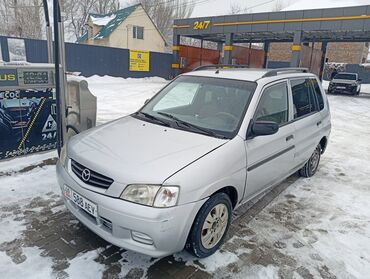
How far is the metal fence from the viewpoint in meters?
17.4

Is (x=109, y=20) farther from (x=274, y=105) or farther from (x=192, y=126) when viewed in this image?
(x=192, y=126)

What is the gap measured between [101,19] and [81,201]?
34319 mm

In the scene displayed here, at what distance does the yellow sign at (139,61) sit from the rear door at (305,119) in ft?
64.2

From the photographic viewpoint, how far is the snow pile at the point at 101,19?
32.4 metres

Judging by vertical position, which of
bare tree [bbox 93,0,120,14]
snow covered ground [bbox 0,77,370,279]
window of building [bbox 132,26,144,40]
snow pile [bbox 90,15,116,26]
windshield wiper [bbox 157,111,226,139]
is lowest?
snow covered ground [bbox 0,77,370,279]

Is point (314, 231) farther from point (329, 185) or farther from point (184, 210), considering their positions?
Result: point (184, 210)

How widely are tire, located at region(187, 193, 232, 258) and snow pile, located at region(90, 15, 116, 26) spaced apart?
33.0 m

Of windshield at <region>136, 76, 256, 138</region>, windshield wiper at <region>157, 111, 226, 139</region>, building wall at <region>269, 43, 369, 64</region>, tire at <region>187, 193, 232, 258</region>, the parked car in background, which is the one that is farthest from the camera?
building wall at <region>269, 43, 369, 64</region>

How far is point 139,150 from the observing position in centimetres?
286

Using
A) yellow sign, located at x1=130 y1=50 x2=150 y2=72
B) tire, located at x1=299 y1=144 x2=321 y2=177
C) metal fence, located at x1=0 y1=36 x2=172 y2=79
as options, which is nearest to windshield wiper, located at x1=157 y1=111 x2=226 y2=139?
tire, located at x1=299 y1=144 x2=321 y2=177

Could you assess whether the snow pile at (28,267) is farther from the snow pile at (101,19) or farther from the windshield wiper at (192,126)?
the snow pile at (101,19)

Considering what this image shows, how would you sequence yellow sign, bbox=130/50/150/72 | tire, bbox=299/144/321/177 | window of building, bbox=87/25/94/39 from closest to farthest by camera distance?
1. tire, bbox=299/144/321/177
2. yellow sign, bbox=130/50/150/72
3. window of building, bbox=87/25/94/39

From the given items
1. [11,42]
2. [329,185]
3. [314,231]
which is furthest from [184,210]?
[11,42]

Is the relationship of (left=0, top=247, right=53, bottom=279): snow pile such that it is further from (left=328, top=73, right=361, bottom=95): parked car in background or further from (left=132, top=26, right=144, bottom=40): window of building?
(left=132, top=26, right=144, bottom=40): window of building
